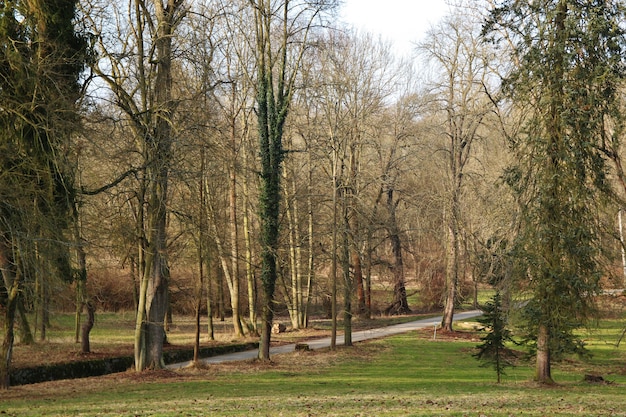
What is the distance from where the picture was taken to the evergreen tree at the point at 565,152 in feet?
57.4

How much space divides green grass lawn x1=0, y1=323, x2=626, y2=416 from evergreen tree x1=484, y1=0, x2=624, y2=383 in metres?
2.56

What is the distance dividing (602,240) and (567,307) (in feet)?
7.43

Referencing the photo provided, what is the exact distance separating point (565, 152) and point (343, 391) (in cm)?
822

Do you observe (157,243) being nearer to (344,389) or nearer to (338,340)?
(344,389)

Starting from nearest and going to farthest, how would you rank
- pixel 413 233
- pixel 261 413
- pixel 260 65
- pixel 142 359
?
pixel 261 413
pixel 142 359
pixel 260 65
pixel 413 233

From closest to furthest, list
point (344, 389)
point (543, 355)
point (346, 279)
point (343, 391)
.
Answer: point (343, 391), point (344, 389), point (543, 355), point (346, 279)

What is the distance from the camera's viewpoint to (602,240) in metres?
18.7

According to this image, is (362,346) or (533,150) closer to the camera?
(533,150)

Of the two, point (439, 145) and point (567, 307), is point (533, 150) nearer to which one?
point (567, 307)

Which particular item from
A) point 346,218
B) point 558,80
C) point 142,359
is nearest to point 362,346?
point 346,218

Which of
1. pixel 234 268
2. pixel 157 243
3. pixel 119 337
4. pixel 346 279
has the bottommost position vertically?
pixel 119 337

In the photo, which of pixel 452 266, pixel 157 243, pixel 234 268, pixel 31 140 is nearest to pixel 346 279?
pixel 234 268

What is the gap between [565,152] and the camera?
17.7 m

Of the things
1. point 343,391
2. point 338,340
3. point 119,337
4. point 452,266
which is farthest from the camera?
point 452,266
